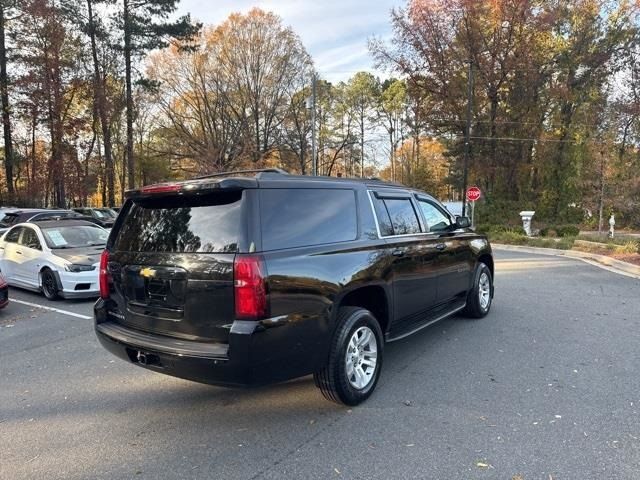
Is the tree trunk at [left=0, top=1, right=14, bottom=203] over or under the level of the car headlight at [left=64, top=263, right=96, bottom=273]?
over

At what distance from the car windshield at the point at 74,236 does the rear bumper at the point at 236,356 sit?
6.16 meters

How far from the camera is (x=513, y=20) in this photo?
26.1 meters

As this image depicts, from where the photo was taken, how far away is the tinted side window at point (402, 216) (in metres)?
4.57

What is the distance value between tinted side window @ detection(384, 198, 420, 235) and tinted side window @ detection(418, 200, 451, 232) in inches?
11.2

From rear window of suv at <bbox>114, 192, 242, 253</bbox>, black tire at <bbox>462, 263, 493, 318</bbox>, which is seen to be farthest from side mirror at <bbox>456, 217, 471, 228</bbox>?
rear window of suv at <bbox>114, 192, 242, 253</bbox>

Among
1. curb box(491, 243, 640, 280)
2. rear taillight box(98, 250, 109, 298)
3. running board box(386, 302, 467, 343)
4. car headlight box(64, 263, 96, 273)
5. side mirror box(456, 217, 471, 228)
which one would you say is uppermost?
side mirror box(456, 217, 471, 228)

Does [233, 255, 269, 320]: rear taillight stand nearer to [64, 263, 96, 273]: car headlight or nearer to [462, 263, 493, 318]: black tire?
[462, 263, 493, 318]: black tire

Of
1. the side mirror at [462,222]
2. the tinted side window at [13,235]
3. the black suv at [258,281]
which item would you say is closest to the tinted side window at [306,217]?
the black suv at [258,281]

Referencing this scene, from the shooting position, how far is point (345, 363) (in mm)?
3562

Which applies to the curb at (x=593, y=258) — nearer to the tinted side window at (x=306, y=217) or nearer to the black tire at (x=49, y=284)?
the tinted side window at (x=306, y=217)

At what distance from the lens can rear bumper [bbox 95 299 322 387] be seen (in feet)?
9.73

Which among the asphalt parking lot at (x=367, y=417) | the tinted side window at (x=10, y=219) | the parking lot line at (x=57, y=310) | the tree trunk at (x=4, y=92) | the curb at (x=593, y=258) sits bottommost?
the asphalt parking lot at (x=367, y=417)

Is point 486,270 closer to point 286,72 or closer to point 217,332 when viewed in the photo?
point 217,332

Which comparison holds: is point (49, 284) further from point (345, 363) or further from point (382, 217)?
point (345, 363)
